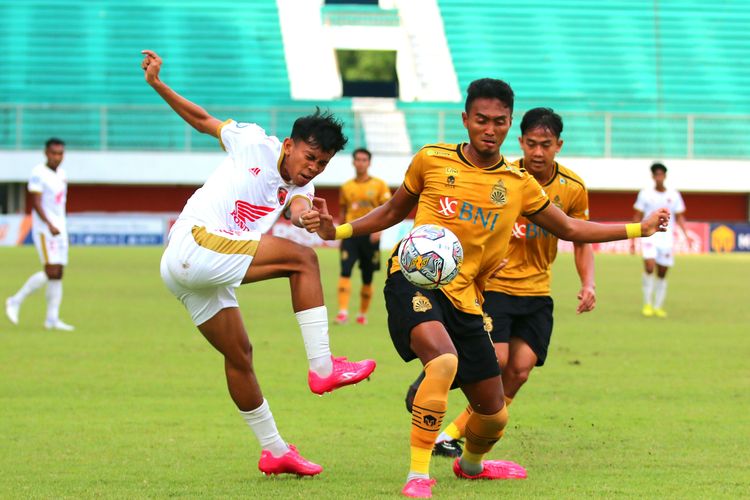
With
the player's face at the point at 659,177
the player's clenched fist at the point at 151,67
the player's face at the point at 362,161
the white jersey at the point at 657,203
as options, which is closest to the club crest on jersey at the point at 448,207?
the player's clenched fist at the point at 151,67

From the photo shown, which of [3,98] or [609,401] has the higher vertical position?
[3,98]

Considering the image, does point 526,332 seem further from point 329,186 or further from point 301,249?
point 329,186

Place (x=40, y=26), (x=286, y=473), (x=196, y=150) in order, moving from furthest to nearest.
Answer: (x=40, y=26) < (x=196, y=150) < (x=286, y=473)

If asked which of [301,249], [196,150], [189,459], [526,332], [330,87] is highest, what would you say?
[330,87]

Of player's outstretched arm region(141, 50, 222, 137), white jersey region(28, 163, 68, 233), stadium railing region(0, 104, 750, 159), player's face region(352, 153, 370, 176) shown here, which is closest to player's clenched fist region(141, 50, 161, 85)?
player's outstretched arm region(141, 50, 222, 137)

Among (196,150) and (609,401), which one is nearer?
(609,401)

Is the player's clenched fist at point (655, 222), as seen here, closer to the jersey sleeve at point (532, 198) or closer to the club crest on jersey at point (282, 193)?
the jersey sleeve at point (532, 198)

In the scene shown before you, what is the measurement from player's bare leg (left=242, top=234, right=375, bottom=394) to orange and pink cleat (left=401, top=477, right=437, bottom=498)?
24.3 inches

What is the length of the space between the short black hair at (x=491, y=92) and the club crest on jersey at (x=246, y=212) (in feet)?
4.36

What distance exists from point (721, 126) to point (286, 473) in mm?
38601

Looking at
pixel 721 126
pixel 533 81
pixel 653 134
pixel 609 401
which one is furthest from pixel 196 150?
pixel 609 401

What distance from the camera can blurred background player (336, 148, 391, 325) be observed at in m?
16.4

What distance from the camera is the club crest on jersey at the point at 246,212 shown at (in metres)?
6.41

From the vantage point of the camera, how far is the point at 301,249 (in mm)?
6117
